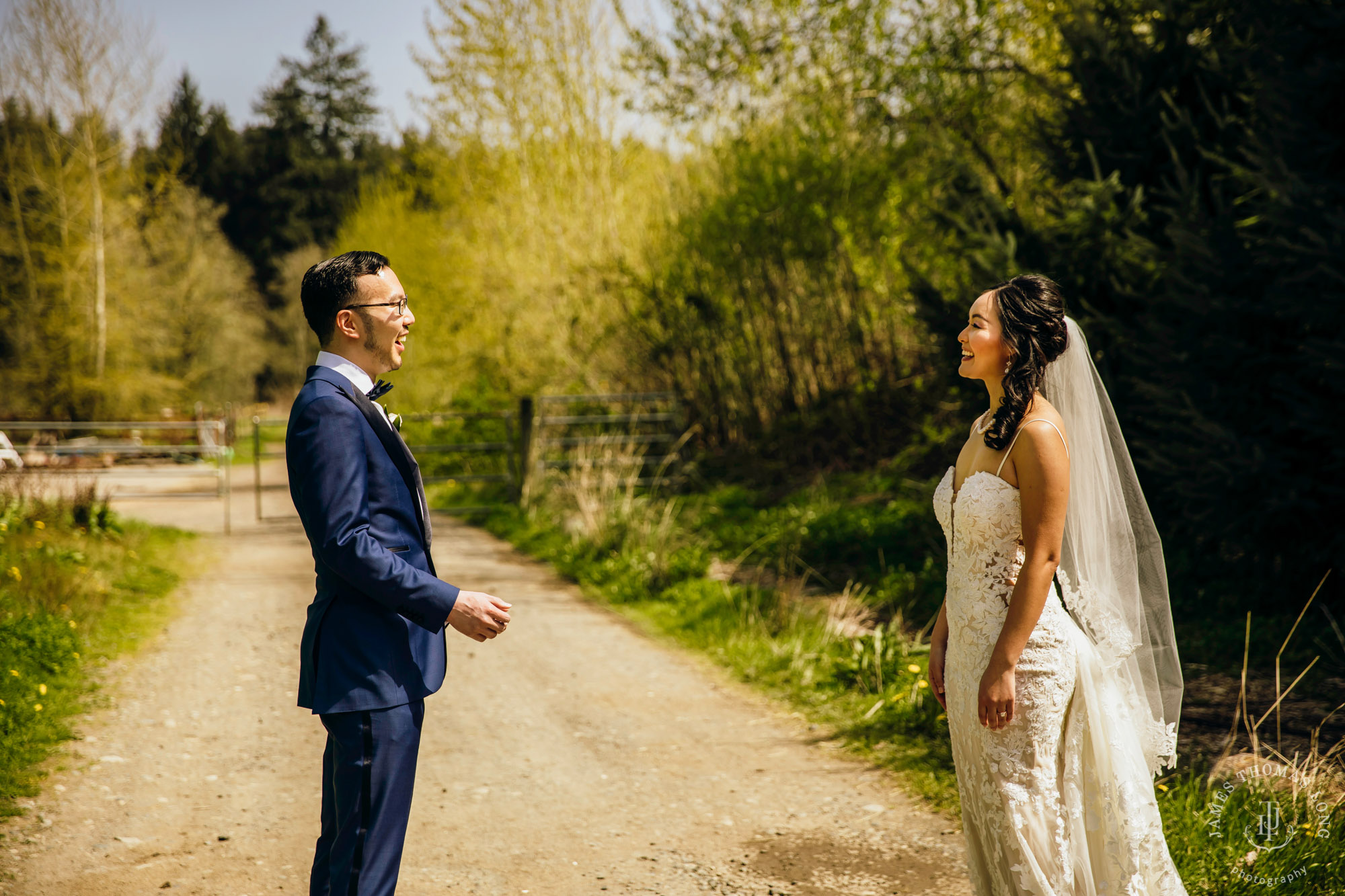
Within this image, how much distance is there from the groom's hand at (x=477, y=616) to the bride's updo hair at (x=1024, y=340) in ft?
4.51

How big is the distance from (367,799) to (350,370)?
1064mm

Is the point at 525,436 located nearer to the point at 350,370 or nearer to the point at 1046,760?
the point at 350,370

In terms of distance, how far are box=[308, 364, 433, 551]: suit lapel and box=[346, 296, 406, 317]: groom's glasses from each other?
7.7 inches

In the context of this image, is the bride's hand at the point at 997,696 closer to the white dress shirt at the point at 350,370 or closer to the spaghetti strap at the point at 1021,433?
the spaghetti strap at the point at 1021,433

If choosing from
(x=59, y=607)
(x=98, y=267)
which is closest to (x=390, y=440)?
(x=59, y=607)

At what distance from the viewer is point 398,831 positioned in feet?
8.04

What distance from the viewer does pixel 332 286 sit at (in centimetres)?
250

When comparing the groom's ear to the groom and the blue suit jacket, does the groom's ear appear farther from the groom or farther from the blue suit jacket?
the blue suit jacket

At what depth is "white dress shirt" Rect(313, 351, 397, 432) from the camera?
8.21ft

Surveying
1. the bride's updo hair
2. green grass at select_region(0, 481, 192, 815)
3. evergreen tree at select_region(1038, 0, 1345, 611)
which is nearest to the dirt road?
green grass at select_region(0, 481, 192, 815)

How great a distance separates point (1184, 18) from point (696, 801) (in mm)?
7285

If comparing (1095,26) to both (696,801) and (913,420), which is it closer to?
(913,420)

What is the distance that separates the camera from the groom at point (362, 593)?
2350 mm

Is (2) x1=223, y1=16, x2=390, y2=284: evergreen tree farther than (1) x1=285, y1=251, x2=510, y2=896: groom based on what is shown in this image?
Yes
